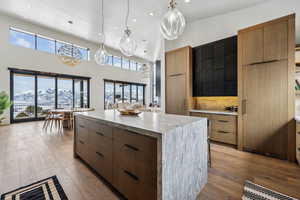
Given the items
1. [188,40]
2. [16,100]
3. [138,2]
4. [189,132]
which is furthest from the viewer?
[16,100]

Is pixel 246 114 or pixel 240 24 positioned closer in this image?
pixel 246 114

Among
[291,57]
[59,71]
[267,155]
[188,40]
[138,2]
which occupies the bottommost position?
[267,155]

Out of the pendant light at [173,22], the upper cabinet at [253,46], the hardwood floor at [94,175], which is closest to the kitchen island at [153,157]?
the hardwood floor at [94,175]

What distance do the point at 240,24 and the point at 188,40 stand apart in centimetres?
149

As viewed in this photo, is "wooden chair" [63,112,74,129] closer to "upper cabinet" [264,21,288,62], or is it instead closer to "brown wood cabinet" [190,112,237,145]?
"brown wood cabinet" [190,112,237,145]

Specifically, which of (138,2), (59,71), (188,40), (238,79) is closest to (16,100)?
(59,71)

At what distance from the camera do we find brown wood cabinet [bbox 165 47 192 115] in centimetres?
400

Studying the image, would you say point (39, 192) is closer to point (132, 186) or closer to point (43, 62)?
point (132, 186)

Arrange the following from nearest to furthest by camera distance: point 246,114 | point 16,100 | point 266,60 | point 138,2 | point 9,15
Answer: point 266,60 < point 246,114 < point 138,2 < point 9,15 < point 16,100

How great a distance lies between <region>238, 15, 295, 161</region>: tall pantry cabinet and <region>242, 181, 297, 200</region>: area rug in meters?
1.39

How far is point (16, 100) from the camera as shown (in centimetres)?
595

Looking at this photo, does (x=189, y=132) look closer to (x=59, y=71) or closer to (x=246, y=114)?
(x=246, y=114)

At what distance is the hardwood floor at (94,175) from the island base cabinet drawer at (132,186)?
28cm

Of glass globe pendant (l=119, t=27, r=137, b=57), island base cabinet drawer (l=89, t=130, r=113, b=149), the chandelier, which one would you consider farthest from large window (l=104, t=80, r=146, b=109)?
island base cabinet drawer (l=89, t=130, r=113, b=149)
